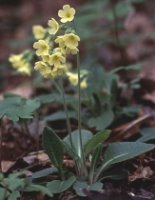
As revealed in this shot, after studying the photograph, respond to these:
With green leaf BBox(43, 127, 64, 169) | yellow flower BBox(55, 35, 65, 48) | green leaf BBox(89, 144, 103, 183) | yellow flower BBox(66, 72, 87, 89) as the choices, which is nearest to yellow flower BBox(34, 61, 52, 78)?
yellow flower BBox(55, 35, 65, 48)

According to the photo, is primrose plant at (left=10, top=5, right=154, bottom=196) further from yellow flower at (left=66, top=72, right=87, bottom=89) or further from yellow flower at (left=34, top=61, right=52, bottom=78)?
yellow flower at (left=66, top=72, right=87, bottom=89)

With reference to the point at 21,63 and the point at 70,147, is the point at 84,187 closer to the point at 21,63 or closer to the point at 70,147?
the point at 70,147

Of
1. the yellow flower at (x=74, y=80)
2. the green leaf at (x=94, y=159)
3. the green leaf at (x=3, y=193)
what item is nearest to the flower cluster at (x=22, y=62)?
the yellow flower at (x=74, y=80)

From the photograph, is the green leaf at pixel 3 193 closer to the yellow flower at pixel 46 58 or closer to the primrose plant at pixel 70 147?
the primrose plant at pixel 70 147

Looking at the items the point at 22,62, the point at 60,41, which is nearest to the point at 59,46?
the point at 60,41

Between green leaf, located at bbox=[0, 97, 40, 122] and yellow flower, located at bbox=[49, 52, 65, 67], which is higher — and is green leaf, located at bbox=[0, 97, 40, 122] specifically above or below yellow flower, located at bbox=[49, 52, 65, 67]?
below

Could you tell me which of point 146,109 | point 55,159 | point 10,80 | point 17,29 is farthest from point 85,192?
point 17,29
